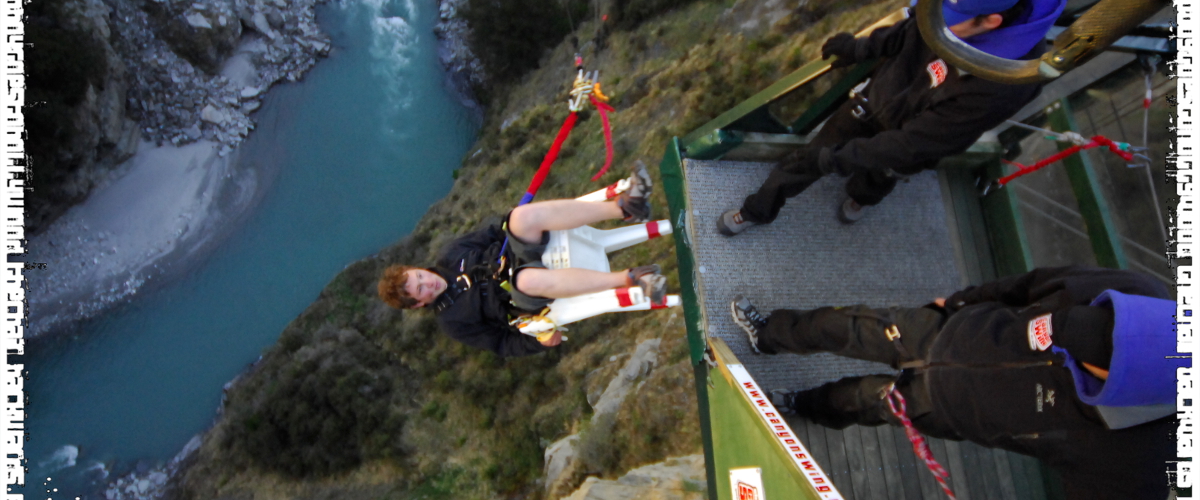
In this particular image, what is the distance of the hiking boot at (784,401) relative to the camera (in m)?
2.91

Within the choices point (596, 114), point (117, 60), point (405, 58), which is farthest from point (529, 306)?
point (117, 60)

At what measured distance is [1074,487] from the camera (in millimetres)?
1801

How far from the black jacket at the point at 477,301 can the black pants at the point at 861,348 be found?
1.36 meters

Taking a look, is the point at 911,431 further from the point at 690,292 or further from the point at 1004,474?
the point at 1004,474

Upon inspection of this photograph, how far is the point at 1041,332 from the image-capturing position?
1777 millimetres

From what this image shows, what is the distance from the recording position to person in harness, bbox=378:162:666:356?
258cm

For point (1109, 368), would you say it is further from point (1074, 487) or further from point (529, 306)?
point (529, 306)

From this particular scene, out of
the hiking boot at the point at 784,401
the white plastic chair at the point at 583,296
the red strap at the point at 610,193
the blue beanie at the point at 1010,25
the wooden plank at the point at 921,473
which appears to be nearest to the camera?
the blue beanie at the point at 1010,25

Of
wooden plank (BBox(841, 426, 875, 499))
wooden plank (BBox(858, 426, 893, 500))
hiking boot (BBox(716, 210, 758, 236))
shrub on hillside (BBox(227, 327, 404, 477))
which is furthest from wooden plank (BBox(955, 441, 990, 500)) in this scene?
shrub on hillside (BBox(227, 327, 404, 477))

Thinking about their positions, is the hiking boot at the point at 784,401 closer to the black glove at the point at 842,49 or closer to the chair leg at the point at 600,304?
the chair leg at the point at 600,304

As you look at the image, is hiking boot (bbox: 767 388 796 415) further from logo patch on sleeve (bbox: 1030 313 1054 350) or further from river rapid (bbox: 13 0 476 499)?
river rapid (bbox: 13 0 476 499)

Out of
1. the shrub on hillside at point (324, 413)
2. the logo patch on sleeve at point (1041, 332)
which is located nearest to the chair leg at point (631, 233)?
the logo patch on sleeve at point (1041, 332)

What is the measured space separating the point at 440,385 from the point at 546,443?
2.64 metres

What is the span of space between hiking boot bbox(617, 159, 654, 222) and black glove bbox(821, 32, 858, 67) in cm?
134
